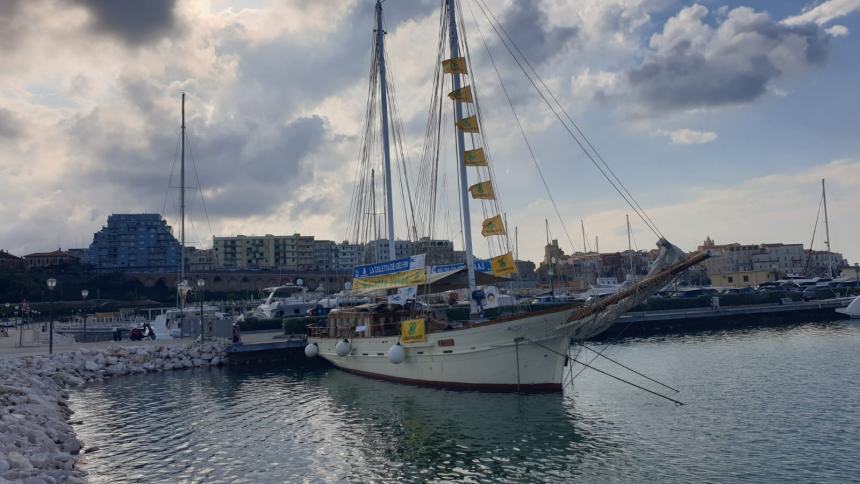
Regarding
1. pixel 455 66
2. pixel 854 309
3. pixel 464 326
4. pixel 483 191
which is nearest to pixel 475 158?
pixel 483 191

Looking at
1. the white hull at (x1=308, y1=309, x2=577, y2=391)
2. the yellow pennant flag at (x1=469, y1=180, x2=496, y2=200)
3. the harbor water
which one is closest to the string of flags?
the yellow pennant flag at (x1=469, y1=180, x2=496, y2=200)

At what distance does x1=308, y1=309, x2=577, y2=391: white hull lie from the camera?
22.2m

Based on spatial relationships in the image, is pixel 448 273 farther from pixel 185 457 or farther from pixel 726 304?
pixel 726 304

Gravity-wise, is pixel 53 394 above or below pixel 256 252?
below

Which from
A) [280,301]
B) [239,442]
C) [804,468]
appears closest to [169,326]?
[280,301]

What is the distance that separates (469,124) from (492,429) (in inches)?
615

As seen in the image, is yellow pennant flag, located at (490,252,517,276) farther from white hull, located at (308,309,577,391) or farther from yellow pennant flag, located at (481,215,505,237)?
white hull, located at (308,309,577,391)

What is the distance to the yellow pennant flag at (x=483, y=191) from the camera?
27766 millimetres

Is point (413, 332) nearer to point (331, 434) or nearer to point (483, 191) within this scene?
point (331, 434)

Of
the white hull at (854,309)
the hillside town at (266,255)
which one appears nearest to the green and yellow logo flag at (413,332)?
the white hull at (854,309)

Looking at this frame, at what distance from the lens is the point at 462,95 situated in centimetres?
2847

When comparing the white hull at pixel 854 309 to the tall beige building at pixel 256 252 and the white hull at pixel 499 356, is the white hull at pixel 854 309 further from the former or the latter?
the tall beige building at pixel 256 252

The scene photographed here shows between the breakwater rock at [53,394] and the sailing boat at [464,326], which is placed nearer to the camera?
the breakwater rock at [53,394]

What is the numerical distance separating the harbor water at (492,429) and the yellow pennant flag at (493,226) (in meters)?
8.01
